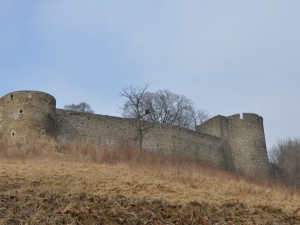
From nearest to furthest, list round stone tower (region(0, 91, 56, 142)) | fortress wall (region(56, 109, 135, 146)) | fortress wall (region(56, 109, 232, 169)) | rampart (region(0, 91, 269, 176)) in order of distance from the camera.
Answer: round stone tower (region(0, 91, 56, 142))
rampart (region(0, 91, 269, 176))
fortress wall (region(56, 109, 135, 146))
fortress wall (region(56, 109, 232, 169))

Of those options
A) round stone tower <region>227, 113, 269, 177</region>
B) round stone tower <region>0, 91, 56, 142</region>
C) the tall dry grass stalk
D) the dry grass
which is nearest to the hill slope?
the dry grass

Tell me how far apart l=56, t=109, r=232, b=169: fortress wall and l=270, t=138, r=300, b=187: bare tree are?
570cm

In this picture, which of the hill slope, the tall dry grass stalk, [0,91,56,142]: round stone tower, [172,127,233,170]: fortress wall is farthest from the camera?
[172,127,233,170]: fortress wall

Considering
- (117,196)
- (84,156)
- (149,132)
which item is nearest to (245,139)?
(149,132)

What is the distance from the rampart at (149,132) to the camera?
56.6ft

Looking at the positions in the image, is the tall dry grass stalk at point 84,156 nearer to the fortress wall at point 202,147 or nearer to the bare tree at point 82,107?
the fortress wall at point 202,147

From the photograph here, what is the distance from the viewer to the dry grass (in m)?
7.26

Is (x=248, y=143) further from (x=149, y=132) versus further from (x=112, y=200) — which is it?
(x=112, y=200)

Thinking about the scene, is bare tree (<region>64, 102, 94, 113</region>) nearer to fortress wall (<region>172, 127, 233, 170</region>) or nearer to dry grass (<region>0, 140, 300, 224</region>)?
Answer: fortress wall (<region>172, 127, 233, 170</region>)

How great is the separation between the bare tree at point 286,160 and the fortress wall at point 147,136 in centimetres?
570

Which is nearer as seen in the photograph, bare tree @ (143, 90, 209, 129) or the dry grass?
the dry grass

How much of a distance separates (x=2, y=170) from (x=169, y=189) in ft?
14.7

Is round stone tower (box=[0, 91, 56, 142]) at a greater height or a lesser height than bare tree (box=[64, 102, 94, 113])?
lesser

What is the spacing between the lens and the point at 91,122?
20234mm
